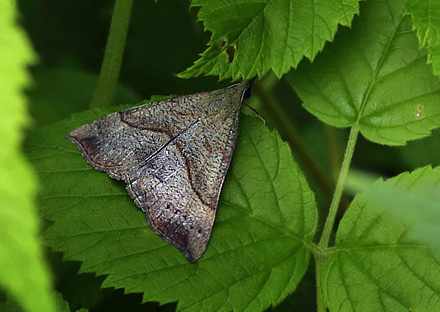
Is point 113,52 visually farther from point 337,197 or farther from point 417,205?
point 417,205

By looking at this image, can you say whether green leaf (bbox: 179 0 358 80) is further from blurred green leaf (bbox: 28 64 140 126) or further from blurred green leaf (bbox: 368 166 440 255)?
blurred green leaf (bbox: 28 64 140 126)

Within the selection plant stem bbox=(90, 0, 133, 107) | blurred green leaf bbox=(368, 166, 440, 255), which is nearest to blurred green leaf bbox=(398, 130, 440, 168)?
plant stem bbox=(90, 0, 133, 107)

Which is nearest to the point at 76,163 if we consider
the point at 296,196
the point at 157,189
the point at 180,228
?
the point at 157,189

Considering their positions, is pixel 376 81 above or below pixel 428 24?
below

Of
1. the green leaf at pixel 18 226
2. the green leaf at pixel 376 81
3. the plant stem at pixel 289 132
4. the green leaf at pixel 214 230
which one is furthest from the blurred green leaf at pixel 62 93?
the green leaf at pixel 18 226

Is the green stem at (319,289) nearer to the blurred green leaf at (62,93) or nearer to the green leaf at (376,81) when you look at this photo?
the green leaf at (376,81)

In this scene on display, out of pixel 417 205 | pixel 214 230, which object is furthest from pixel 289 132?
pixel 417 205

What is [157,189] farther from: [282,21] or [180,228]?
[282,21]
